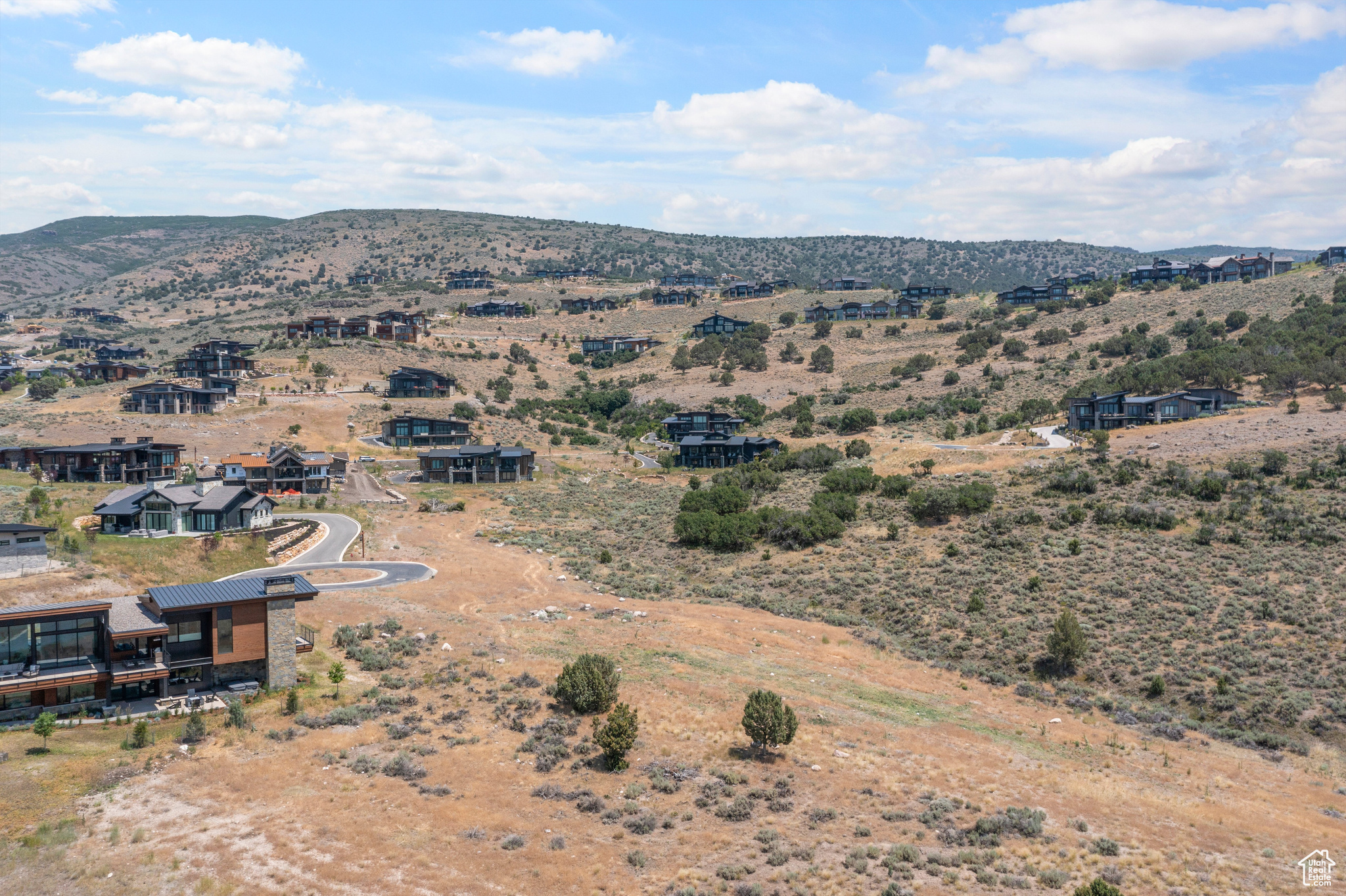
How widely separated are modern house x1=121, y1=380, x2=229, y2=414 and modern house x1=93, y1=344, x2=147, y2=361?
46.0m

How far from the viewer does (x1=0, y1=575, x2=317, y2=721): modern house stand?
2802cm

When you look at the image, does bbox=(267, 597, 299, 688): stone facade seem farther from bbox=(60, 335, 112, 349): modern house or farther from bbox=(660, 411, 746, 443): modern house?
bbox=(60, 335, 112, 349): modern house

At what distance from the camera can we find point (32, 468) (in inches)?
2790

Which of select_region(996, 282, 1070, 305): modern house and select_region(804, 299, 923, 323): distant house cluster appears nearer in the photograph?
select_region(996, 282, 1070, 305): modern house

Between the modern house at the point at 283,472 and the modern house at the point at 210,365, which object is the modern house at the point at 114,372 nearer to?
the modern house at the point at 210,365

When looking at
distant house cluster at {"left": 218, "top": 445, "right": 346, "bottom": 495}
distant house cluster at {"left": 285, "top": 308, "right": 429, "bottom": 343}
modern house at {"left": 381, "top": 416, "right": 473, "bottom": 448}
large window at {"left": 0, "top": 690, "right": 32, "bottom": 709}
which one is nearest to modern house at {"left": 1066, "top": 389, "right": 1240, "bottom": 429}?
modern house at {"left": 381, "top": 416, "right": 473, "bottom": 448}

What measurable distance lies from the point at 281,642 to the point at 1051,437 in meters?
69.1

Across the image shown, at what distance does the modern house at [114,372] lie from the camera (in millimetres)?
119062

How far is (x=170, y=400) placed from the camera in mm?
97188

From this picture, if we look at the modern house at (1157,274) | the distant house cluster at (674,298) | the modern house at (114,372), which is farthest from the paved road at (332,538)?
the modern house at (1157,274)

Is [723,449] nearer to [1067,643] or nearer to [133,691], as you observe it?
[1067,643]

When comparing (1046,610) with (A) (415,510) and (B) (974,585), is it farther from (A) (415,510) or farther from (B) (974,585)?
(A) (415,510)

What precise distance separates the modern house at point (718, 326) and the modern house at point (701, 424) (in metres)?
52.9

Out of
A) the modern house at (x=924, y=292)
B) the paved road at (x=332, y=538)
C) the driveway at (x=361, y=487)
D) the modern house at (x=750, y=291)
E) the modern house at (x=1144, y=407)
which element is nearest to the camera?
the paved road at (x=332, y=538)
